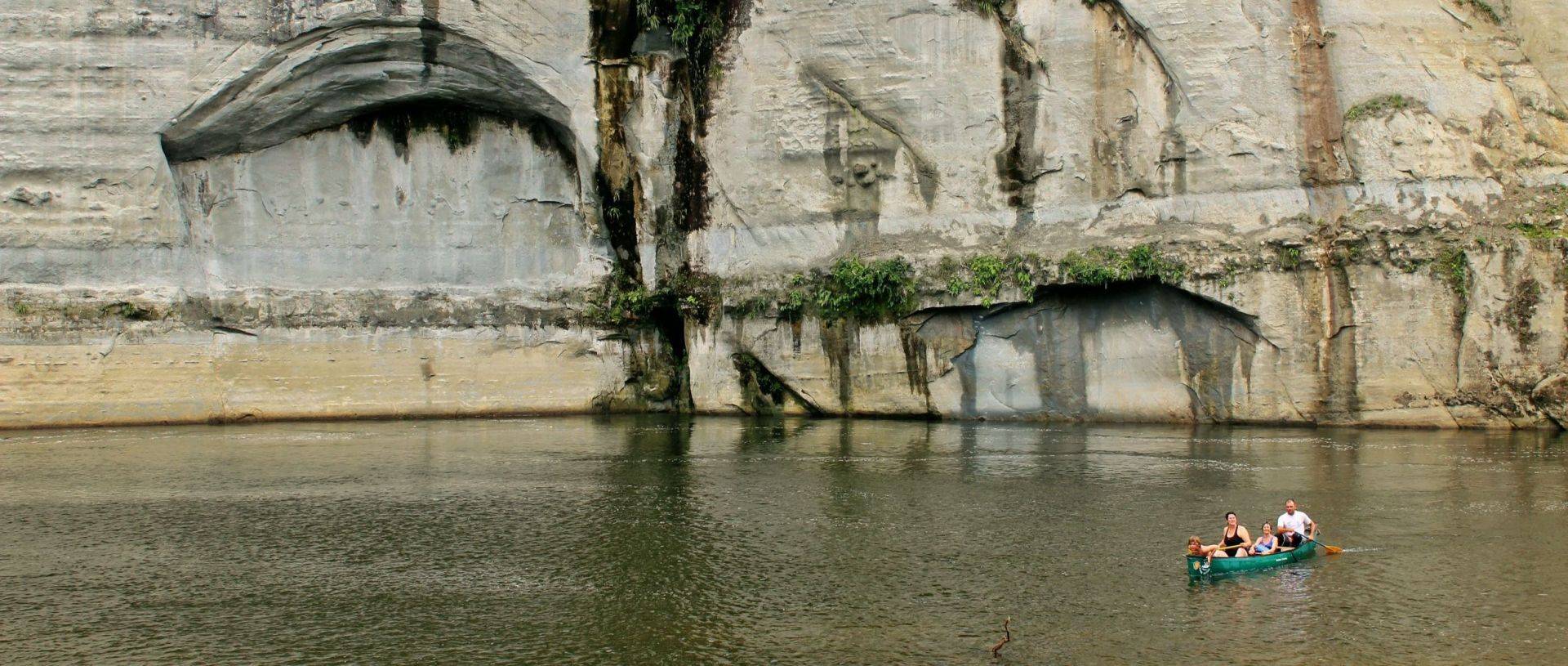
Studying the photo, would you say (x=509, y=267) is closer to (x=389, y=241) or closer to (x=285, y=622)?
(x=389, y=241)

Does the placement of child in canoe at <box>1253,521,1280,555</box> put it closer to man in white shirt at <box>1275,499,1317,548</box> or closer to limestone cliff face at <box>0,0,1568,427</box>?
man in white shirt at <box>1275,499,1317,548</box>

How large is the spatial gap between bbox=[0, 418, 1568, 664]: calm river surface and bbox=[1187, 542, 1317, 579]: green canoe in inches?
6.9

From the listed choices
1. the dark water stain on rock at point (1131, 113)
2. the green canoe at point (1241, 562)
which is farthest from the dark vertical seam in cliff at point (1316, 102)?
the green canoe at point (1241, 562)

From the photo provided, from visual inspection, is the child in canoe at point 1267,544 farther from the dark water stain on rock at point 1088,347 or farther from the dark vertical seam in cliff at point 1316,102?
the dark vertical seam in cliff at point 1316,102

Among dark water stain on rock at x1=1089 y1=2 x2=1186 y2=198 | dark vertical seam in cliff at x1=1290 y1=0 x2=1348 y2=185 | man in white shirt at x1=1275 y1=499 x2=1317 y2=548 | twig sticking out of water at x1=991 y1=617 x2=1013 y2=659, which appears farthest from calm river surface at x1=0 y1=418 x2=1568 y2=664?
dark water stain on rock at x1=1089 y1=2 x2=1186 y2=198

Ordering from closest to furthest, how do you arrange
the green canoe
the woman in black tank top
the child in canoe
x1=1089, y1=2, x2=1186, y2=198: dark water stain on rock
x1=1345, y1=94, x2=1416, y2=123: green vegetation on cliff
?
the green canoe
the woman in black tank top
the child in canoe
x1=1345, y1=94, x2=1416, y2=123: green vegetation on cliff
x1=1089, y1=2, x2=1186, y2=198: dark water stain on rock

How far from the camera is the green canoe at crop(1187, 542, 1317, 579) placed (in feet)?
40.2

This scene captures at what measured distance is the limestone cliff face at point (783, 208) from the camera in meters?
23.5

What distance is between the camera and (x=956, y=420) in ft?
86.1

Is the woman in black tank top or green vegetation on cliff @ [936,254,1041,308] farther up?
green vegetation on cliff @ [936,254,1041,308]

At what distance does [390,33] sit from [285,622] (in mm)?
18557

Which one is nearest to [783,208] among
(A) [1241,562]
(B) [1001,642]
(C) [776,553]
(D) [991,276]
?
(D) [991,276]

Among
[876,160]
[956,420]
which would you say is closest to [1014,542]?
[956,420]

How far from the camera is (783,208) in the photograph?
2780 centimetres
